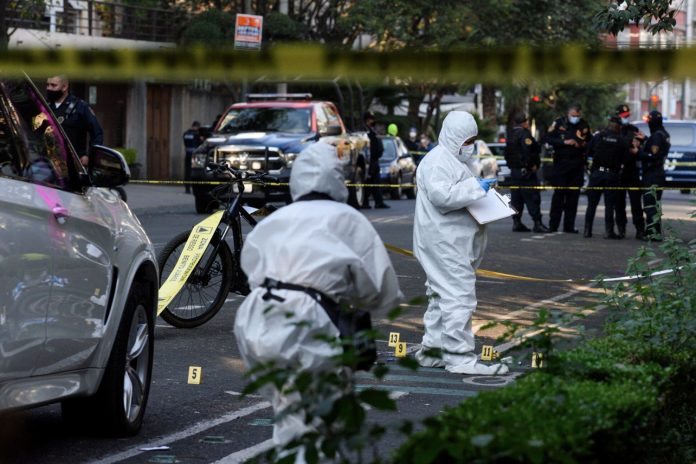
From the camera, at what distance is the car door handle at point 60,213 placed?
638 cm

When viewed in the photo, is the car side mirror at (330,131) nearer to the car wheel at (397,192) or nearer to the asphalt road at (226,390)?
the car wheel at (397,192)

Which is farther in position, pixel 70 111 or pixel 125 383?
pixel 70 111

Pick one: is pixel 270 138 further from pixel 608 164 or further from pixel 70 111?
pixel 70 111

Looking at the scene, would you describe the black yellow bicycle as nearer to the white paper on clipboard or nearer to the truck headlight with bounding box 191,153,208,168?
the white paper on clipboard

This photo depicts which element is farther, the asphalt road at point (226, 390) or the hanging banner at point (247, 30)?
the hanging banner at point (247, 30)

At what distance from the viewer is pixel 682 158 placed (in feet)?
120

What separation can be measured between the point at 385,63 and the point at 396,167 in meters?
28.4

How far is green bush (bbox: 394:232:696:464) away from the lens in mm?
4164

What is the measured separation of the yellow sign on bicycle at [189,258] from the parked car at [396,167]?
71.1 feet

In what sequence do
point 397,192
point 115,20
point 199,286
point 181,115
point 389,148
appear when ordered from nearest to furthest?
1. point 199,286
2. point 397,192
3. point 389,148
4. point 115,20
5. point 181,115

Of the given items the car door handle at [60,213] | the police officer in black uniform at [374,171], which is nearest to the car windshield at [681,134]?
the police officer in black uniform at [374,171]

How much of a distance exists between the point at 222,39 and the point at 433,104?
1298cm

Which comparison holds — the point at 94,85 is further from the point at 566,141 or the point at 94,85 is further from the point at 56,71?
the point at 56,71

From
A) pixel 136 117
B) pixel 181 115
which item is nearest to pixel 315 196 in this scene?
pixel 136 117
